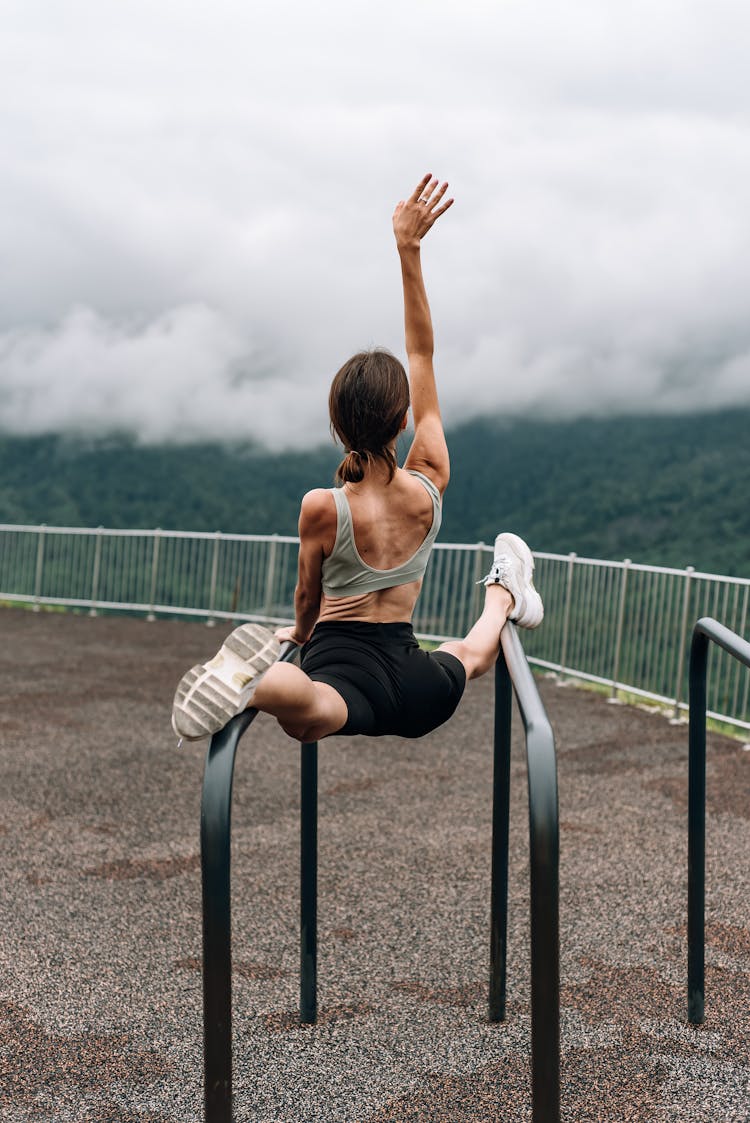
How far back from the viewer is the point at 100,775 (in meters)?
7.89

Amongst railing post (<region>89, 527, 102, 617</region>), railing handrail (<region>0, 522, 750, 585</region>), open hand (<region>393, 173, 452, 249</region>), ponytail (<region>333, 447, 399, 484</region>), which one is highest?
open hand (<region>393, 173, 452, 249</region>)

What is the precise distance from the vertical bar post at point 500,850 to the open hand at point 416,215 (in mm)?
1493

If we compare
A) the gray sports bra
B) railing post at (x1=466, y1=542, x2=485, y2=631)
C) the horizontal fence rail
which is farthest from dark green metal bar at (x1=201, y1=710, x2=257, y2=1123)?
railing post at (x1=466, y1=542, x2=485, y2=631)

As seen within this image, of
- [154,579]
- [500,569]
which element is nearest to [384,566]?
[500,569]

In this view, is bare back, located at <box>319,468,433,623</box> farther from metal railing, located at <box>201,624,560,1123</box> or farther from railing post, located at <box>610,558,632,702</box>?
railing post, located at <box>610,558,632,702</box>

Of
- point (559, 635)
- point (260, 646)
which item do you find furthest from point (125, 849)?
point (559, 635)

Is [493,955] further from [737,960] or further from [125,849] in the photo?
[125,849]

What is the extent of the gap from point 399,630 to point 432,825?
371 cm

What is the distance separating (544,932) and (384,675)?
3.11 feet

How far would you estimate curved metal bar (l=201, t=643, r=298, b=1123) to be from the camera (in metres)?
2.54

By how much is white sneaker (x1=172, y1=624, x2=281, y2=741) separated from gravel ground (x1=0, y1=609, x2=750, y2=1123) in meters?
1.56

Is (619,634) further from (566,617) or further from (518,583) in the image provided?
(518,583)

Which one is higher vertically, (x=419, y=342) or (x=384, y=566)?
(x=419, y=342)

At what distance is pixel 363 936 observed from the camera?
497 centimetres
